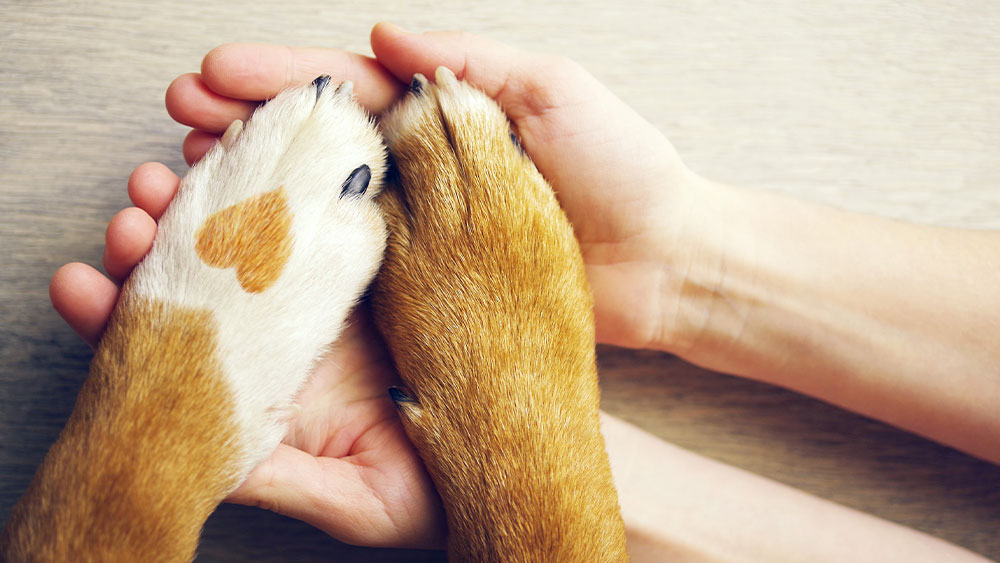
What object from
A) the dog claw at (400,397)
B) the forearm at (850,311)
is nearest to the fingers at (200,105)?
the dog claw at (400,397)

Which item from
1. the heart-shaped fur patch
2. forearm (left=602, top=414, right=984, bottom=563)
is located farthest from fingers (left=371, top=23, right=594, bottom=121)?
forearm (left=602, top=414, right=984, bottom=563)

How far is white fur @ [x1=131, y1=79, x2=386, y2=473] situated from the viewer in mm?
677

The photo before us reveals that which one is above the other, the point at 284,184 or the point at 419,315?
the point at 284,184

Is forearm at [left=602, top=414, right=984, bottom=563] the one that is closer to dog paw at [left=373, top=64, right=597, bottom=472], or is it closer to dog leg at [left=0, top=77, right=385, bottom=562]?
dog paw at [left=373, top=64, right=597, bottom=472]

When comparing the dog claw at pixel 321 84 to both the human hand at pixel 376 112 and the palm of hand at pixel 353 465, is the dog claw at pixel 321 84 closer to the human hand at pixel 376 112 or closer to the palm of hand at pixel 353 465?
the human hand at pixel 376 112

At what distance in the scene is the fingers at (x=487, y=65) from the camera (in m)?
0.88

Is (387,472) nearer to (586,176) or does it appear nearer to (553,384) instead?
(553,384)

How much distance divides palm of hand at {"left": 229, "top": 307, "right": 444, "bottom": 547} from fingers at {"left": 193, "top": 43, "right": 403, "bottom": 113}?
0.36 meters

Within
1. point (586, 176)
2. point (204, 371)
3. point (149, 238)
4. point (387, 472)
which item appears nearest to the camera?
point (204, 371)

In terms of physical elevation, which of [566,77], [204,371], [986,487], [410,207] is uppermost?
[566,77]

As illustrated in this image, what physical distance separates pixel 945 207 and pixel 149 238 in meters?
1.46

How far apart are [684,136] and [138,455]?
3.48 feet

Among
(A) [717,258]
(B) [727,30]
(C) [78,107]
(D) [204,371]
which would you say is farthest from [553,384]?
(C) [78,107]

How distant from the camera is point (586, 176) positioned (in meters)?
0.98
